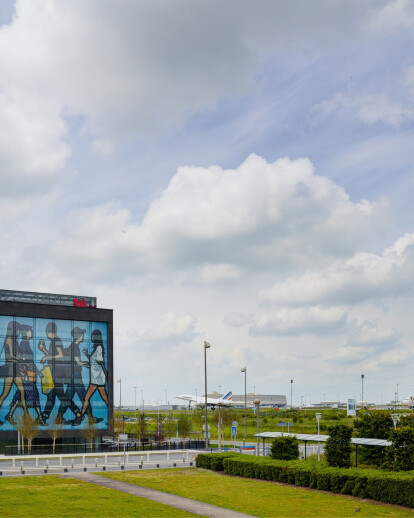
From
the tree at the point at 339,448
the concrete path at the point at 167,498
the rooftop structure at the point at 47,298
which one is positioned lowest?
the concrete path at the point at 167,498

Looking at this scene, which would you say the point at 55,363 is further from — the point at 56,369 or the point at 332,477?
the point at 332,477

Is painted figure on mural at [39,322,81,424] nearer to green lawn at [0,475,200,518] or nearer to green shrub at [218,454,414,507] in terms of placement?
green lawn at [0,475,200,518]

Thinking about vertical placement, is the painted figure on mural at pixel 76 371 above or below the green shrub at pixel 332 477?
above

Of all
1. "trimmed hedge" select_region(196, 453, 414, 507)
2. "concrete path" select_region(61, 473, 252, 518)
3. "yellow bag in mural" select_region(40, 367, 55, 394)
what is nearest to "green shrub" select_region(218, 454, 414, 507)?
"trimmed hedge" select_region(196, 453, 414, 507)

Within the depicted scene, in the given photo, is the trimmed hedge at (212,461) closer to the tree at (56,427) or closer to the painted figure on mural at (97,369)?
the tree at (56,427)

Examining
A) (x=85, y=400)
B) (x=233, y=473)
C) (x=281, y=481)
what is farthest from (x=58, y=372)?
(x=281, y=481)

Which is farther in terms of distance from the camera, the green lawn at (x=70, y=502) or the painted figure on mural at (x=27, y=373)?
the painted figure on mural at (x=27, y=373)

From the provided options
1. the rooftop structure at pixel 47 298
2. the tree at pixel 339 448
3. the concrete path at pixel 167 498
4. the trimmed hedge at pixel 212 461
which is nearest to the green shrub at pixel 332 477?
the tree at pixel 339 448

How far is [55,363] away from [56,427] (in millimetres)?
7250

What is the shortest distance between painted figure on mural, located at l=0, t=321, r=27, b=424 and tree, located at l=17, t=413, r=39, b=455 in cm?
403

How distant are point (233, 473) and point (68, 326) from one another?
3764cm

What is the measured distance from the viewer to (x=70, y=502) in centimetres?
2983

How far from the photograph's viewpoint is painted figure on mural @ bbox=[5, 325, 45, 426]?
6894cm

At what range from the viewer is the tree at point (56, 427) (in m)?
66.5
